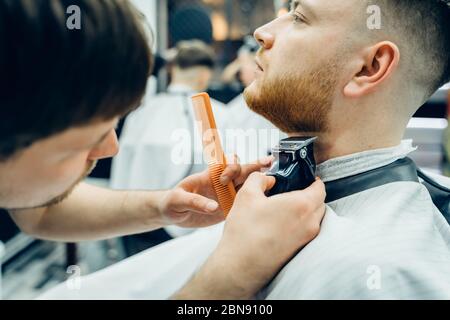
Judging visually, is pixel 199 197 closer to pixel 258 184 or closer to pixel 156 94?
pixel 258 184

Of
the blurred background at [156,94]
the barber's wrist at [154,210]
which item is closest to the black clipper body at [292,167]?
the barber's wrist at [154,210]

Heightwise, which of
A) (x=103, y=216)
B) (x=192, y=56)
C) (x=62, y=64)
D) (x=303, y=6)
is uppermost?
(x=303, y=6)

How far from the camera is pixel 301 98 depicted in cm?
109

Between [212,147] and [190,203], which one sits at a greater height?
[212,147]

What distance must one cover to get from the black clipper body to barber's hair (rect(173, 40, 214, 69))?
1654mm

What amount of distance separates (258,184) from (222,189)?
19 cm

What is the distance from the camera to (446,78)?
46.0 inches

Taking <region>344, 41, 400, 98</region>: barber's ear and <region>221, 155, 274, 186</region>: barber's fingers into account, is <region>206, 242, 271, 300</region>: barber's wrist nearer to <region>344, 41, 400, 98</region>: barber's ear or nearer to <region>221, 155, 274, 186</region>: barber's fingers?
<region>221, 155, 274, 186</region>: barber's fingers

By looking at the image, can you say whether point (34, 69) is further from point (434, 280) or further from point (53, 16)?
point (434, 280)

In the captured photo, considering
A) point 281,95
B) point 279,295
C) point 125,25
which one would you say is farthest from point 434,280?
point 125,25

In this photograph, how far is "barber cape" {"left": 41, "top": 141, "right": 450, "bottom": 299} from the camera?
2.88ft

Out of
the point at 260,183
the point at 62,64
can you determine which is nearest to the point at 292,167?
the point at 260,183

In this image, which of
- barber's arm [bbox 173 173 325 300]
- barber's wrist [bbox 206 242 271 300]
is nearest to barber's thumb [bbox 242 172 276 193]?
barber's arm [bbox 173 173 325 300]
